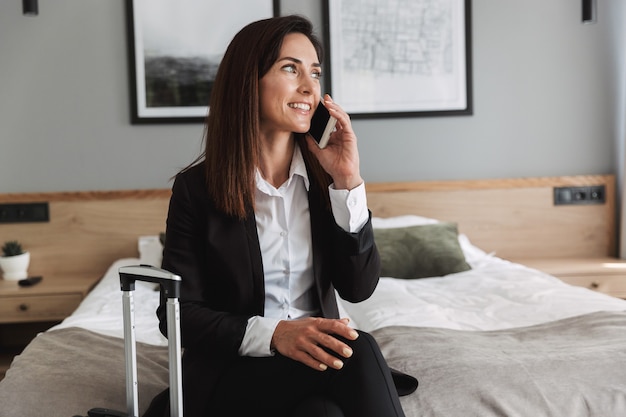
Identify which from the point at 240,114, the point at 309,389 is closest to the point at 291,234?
the point at 240,114

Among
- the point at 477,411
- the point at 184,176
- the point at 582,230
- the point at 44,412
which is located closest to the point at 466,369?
the point at 477,411

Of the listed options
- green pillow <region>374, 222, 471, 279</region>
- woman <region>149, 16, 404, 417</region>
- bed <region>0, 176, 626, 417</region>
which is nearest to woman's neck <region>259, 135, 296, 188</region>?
woman <region>149, 16, 404, 417</region>

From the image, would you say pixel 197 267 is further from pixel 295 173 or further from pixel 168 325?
pixel 168 325

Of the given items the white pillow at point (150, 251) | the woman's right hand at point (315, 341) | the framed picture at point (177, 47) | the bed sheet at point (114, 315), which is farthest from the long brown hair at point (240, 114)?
the framed picture at point (177, 47)

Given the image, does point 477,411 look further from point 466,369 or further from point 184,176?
point 184,176

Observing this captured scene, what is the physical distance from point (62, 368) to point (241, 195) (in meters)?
0.65

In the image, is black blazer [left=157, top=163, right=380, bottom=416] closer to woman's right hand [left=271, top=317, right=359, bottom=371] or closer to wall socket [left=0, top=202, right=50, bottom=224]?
woman's right hand [left=271, top=317, right=359, bottom=371]

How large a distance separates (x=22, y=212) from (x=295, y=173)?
221 cm

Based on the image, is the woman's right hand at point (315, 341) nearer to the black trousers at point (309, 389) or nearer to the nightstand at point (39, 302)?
the black trousers at point (309, 389)

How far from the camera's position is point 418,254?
298cm

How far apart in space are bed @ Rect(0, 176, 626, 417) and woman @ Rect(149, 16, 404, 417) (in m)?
0.29

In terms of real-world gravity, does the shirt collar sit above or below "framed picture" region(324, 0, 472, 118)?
below

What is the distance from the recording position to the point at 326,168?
63.4 inches

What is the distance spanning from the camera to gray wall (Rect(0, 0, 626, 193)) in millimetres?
3422
